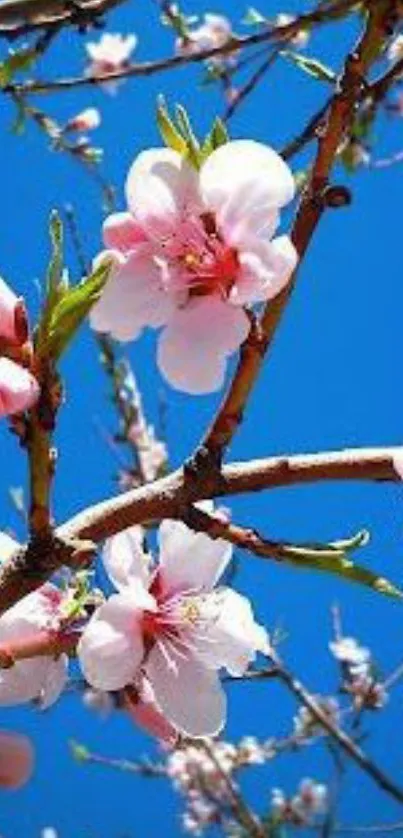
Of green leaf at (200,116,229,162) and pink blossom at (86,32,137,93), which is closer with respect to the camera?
green leaf at (200,116,229,162)

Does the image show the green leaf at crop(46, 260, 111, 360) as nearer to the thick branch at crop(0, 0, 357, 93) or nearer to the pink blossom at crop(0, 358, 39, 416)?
the pink blossom at crop(0, 358, 39, 416)

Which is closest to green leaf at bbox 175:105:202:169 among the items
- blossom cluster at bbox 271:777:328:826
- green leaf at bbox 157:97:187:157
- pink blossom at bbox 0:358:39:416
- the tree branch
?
green leaf at bbox 157:97:187:157

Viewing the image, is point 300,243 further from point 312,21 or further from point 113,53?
point 113,53

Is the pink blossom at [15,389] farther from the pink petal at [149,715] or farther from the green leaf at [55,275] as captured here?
the pink petal at [149,715]

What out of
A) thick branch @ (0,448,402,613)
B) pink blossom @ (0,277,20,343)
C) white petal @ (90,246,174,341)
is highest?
pink blossom @ (0,277,20,343)

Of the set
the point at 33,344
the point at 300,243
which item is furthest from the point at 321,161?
the point at 33,344

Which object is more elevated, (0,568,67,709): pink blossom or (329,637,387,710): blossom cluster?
(0,568,67,709): pink blossom

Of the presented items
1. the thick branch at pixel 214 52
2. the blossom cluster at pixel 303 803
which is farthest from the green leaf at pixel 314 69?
the blossom cluster at pixel 303 803

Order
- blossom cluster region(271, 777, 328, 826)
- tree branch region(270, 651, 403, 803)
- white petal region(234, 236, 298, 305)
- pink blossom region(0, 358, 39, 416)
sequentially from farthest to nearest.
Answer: blossom cluster region(271, 777, 328, 826) → tree branch region(270, 651, 403, 803) → white petal region(234, 236, 298, 305) → pink blossom region(0, 358, 39, 416)

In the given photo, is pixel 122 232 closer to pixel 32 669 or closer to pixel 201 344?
pixel 201 344
